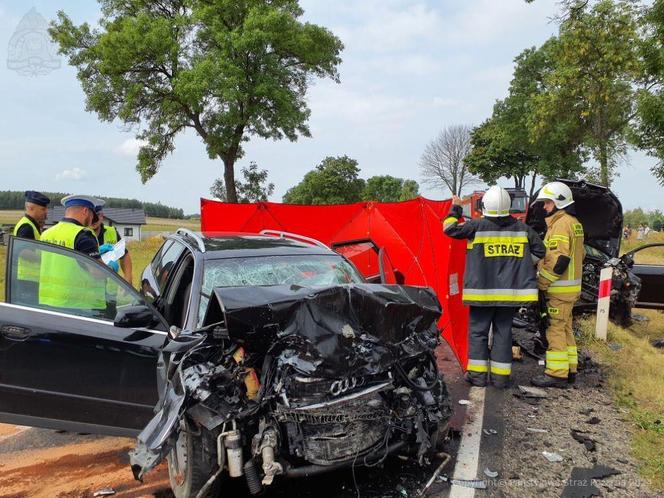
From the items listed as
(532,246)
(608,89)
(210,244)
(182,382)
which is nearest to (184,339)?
(182,382)

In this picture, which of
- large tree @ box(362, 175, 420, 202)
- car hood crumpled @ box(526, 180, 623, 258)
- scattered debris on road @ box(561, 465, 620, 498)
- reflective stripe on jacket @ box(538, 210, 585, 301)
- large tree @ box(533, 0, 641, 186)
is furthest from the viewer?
large tree @ box(362, 175, 420, 202)

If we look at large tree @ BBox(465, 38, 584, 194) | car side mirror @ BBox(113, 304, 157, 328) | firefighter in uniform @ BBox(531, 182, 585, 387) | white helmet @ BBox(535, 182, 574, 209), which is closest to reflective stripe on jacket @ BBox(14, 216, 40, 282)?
car side mirror @ BBox(113, 304, 157, 328)

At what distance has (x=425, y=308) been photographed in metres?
2.89

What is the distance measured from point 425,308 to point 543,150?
26.6m

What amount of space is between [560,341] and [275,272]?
2.95 meters

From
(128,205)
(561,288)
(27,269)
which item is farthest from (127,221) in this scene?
(561,288)

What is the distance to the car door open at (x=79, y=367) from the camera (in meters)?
2.96

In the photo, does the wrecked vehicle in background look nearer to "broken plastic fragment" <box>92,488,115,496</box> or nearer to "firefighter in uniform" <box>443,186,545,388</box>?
"firefighter in uniform" <box>443,186,545,388</box>

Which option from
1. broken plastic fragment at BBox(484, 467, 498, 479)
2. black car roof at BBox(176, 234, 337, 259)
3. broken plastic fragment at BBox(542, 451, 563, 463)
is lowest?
broken plastic fragment at BBox(484, 467, 498, 479)

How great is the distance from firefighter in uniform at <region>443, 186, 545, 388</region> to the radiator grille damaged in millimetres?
2020

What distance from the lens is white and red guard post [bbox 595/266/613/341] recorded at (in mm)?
6234

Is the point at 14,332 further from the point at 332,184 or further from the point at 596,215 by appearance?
the point at 332,184

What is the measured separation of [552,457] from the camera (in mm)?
3299

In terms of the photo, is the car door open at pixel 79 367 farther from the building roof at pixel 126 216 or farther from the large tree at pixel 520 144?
the building roof at pixel 126 216
